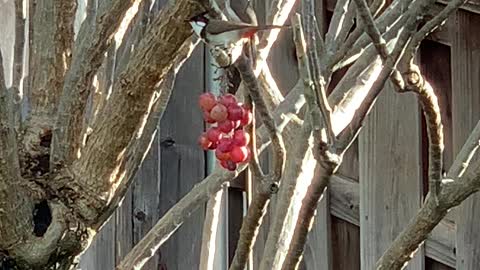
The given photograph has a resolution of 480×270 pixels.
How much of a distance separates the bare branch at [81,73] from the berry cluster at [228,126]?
14cm

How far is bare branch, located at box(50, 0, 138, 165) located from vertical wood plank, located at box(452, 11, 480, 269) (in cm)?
91

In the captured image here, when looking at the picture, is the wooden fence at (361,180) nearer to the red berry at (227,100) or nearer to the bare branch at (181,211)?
the bare branch at (181,211)

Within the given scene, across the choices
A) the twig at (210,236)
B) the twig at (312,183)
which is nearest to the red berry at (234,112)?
the twig at (312,183)

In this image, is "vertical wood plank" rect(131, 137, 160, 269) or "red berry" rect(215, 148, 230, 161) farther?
"vertical wood plank" rect(131, 137, 160, 269)

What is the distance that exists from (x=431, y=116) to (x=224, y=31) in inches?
11.3

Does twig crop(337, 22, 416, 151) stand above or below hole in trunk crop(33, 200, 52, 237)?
above

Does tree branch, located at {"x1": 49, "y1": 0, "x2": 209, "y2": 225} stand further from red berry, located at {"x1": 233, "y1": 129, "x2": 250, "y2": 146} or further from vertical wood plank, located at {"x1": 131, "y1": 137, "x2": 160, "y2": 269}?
vertical wood plank, located at {"x1": 131, "y1": 137, "x2": 160, "y2": 269}

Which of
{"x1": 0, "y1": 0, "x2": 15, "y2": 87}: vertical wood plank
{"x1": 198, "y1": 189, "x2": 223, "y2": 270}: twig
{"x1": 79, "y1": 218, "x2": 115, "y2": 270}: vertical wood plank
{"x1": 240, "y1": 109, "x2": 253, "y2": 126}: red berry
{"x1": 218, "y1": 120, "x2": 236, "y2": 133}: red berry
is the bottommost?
{"x1": 79, "y1": 218, "x2": 115, "y2": 270}: vertical wood plank

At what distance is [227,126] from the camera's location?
1.46 metres

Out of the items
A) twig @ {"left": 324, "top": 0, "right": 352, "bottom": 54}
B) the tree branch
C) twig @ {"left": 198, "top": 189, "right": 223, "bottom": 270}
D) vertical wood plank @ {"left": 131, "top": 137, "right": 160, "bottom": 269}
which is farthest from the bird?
vertical wood plank @ {"left": 131, "top": 137, "right": 160, "bottom": 269}

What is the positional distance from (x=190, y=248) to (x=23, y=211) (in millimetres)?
1412

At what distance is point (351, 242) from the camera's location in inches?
104

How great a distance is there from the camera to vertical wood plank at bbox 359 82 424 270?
241 centimetres

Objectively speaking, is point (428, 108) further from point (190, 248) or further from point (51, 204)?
point (190, 248)
